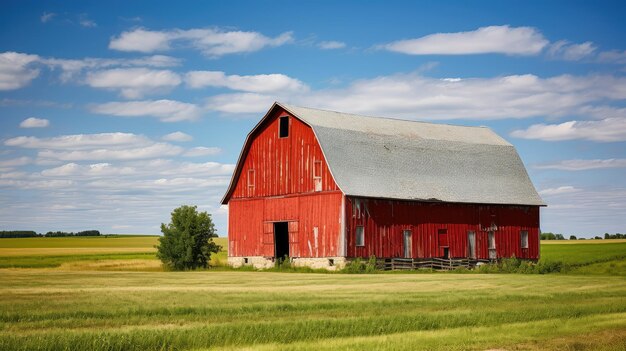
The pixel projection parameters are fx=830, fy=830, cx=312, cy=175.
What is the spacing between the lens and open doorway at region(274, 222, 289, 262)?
161 ft

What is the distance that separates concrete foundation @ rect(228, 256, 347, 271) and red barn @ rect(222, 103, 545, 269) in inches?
3.3

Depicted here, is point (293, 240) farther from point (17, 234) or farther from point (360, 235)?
point (17, 234)

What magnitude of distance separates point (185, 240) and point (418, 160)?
48.3ft

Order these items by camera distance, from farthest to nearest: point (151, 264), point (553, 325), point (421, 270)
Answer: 1. point (151, 264)
2. point (421, 270)
3. point (553, 325)

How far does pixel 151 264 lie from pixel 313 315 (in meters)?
37.1

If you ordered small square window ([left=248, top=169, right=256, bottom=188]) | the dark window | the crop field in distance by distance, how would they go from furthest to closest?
small square window ([left=248, top=169, right=256, bottom=188]), the dark window, the crop field in distance

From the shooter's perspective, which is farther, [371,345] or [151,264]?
[151,264]

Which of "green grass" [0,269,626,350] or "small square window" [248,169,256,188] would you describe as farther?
"small square window" [248,169,256,188]

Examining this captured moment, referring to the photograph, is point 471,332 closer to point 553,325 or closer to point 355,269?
point 553,325

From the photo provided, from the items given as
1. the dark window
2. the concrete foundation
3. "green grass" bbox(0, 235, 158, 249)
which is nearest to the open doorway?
the concrete foundation

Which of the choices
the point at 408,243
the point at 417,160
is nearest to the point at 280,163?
the point at 417,160

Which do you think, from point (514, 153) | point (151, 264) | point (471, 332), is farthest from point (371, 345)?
point (514, 153)

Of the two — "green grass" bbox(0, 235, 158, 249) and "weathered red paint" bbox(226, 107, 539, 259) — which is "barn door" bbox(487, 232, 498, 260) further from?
"green grass" bbox(0, 235, 158, 249)

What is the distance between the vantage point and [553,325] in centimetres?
1658
